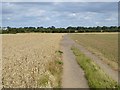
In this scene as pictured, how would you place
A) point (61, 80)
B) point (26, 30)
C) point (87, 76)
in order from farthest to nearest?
point (26, 30), point (87, 76), point (61, 80)

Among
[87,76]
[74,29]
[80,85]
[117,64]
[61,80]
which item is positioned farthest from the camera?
[74,29]

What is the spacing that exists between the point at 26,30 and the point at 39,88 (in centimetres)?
16439

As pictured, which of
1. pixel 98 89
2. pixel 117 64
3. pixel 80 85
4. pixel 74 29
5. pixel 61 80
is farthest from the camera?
pixel 74 29

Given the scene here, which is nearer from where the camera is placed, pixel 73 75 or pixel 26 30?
pixel 73 75

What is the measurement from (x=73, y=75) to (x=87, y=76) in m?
1.18

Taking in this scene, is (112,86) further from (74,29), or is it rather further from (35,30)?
(74,29)

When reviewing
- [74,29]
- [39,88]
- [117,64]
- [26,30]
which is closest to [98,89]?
[39,88]

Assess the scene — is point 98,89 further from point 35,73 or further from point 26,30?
point 26,30

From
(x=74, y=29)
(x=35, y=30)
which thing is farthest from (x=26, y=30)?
(x=74, y=29)

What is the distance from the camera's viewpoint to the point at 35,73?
14773 millimetres

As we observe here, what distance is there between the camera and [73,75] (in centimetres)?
1723

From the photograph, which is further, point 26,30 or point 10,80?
point 26,30

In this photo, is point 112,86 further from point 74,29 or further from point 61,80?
point 74,29

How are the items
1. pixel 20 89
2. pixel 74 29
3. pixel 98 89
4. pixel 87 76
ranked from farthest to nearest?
pixel 74 29 → pixel 87 76 → pixel 98 89 → pixel 20 89
